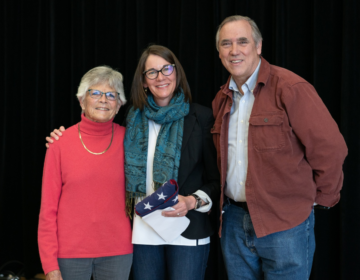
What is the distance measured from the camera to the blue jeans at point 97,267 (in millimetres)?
1643

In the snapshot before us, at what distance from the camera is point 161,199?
1.50m

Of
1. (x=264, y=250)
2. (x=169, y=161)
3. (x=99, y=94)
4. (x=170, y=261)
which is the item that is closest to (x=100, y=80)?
(x=99, y=94)

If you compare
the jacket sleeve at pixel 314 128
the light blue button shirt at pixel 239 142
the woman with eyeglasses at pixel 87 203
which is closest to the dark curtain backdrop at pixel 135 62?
the light blue button shirt at pixel 239 142

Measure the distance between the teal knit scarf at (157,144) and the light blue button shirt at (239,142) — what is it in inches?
10.6

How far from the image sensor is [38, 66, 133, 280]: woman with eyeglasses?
1.64 meters

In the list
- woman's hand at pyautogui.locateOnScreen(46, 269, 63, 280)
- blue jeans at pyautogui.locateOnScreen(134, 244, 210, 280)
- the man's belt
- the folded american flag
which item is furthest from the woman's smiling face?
woman's hand at pyautogui.locateOnScreen(46, 269, 63, 280)

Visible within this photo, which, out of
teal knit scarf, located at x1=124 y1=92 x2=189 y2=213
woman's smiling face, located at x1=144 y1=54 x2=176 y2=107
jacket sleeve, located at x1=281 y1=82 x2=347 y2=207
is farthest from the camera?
woman's smiling face, located at x1=144 y1=54 x2=176 y2=107

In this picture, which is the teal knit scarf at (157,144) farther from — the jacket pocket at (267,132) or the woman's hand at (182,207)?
the jacket pocket at (267,132)

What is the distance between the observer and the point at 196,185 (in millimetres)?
1779

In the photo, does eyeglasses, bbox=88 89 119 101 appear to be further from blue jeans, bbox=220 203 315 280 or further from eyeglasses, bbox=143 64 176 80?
blue jeans, bbox=220 203 315 280

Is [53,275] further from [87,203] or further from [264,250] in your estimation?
[264,250]

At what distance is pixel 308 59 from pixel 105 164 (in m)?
1.53

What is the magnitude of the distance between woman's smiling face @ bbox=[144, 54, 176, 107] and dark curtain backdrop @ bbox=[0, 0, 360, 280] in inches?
29.4

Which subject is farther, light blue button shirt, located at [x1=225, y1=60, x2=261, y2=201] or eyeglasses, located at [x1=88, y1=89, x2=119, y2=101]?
eyeglasses, located at [x1=88, y1=89, x2=119, y2=101]
